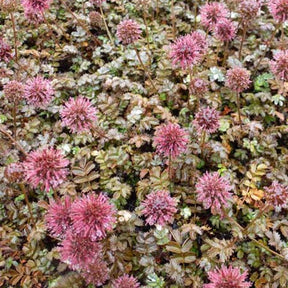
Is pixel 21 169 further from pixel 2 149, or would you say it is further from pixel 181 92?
pixel 181 92

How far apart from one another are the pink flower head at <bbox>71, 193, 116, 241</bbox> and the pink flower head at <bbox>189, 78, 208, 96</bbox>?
63.1 inches

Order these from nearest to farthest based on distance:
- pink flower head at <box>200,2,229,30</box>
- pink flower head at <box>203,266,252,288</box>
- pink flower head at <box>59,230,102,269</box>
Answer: pink flower head at <box>203,266,252,288</box> < pink flower head at <box>59,230,102,269</box> < pink flower head at <box>200,2,229,30</box>

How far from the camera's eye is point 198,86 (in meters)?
3.88

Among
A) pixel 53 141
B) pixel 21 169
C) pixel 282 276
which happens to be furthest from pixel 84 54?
pixel 282 276

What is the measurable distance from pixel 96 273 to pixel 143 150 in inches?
54.2

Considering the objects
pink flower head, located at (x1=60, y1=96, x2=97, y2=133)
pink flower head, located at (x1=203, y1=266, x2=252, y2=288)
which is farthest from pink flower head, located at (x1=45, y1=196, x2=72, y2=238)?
pink flower head, located at (x1=203, y1=266, x2=252, y2=288)

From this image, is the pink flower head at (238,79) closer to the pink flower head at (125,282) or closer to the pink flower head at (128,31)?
the pink flower head at (128,31)

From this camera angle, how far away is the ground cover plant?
310 cm

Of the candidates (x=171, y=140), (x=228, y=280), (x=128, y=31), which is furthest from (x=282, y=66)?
(x=228, y=280)

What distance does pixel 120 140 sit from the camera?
4000mm

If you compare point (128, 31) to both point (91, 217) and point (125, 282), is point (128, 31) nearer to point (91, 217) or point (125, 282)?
point (91, 217)

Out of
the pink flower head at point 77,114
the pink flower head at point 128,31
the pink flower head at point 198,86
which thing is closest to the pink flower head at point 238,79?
the pink flower head at point 198,86

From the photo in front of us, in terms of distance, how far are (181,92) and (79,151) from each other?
1.31 metres

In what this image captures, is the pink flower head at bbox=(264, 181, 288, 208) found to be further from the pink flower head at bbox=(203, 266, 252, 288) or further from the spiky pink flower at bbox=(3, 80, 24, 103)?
the spiky pink flower at bbox=(3, 80, 24, 103)
